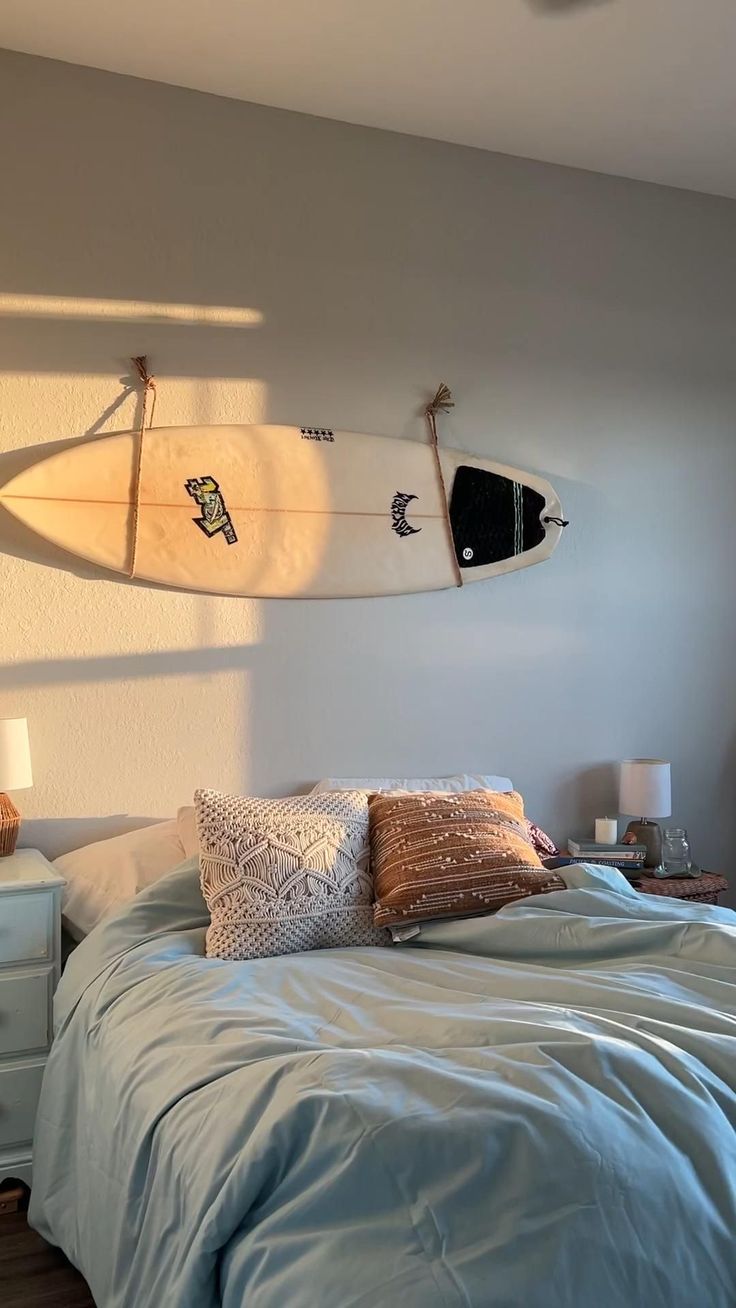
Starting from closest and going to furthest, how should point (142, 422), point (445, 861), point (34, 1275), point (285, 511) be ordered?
point (34, 1275) < point (445, 861) < point (142, 422) < point (285, 511)

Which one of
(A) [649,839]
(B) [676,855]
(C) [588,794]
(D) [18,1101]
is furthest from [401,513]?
(D) [18,1101]

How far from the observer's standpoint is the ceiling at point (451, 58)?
288 cm

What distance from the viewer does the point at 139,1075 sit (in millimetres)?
1912

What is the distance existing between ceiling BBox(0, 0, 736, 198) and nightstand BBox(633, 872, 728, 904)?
91.1 inches

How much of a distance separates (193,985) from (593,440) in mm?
2407

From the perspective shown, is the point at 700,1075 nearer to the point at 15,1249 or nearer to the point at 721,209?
the point at 15,1249

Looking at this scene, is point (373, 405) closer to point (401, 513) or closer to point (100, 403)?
point (401, 513)

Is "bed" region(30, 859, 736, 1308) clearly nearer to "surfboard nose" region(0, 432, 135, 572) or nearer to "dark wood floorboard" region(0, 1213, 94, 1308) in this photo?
"dark wood floorboard" region(0, 1213, 94, 1308)

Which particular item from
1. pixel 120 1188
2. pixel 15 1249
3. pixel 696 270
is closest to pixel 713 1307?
pixel 120 1188

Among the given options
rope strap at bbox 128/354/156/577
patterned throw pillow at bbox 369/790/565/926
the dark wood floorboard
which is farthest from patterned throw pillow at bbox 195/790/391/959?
rope strap at bbox 128/354/156/577

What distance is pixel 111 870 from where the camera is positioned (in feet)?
9.34

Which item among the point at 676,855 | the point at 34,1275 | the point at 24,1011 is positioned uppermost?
the point at 676,855

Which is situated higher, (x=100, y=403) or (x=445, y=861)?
(x=100, y=403)

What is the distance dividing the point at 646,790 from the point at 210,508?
1.64 m
